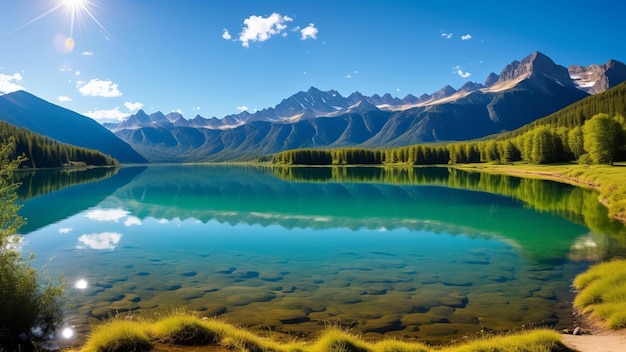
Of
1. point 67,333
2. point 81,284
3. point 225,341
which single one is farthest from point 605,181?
point 67,333

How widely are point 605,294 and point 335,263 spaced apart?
15.6 m

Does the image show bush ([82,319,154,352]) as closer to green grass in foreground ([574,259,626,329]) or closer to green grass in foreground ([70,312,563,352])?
green grass in foreground ([70,312,563,352])

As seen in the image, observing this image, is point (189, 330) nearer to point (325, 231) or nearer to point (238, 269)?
point (238, 269)

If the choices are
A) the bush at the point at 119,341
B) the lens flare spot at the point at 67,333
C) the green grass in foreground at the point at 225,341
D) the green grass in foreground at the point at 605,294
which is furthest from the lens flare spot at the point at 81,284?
the green grass in foreground at the point at 605,294

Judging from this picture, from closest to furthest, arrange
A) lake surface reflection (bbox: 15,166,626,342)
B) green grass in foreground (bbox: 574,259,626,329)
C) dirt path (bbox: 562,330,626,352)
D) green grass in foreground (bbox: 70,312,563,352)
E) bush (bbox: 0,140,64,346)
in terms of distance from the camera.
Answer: green grass in foreground (bbox: 70,312,563,352) → bush (bbox: 0,140,64,346) → dirt path (bbox: 562,330,626,352) → green grass in foreground (bbox: 574,259,626,329) → lake surface reflection (bbox: 15,166,626,342)

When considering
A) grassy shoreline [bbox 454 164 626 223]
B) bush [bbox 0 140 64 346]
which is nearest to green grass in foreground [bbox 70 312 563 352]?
bush [bbox 0 140 64 346]

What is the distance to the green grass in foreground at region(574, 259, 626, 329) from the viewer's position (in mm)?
16425

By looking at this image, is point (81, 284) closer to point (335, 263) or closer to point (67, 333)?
point (67, 333)

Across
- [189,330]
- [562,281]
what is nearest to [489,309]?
[562,281]

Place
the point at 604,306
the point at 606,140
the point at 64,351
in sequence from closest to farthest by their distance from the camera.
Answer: the point at 64,351 → the point at 604,306 → the point at 606,140

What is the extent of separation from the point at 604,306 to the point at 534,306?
2890mm

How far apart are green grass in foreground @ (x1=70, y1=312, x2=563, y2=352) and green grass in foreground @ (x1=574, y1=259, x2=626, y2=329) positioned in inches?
176

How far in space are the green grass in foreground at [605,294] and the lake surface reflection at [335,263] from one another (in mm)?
874

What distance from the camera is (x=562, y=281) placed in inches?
927
